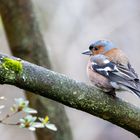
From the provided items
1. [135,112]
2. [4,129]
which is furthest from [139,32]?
[135,112]

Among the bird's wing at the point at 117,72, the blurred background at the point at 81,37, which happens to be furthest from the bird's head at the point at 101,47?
the blurred background at the point at 81,37

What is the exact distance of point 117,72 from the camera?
151 inches

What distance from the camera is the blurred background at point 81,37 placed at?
823 centimetres

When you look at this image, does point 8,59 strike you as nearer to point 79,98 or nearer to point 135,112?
point 79,98

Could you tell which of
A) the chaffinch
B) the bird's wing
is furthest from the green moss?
the bird's wing

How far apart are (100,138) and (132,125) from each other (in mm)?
5738

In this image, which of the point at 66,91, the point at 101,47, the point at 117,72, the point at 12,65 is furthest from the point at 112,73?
the point at 12,65

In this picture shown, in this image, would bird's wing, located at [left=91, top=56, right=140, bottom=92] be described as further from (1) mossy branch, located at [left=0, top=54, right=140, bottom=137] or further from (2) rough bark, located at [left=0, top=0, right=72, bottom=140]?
(1) mossy branch, located at [left=0, top=54, right=140, bottom=137]

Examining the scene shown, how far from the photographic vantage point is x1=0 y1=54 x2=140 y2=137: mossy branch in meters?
2.69

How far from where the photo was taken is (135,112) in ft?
9.99

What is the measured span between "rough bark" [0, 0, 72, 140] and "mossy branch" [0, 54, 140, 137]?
1.11m

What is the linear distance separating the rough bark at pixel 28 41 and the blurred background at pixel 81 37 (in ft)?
11.9

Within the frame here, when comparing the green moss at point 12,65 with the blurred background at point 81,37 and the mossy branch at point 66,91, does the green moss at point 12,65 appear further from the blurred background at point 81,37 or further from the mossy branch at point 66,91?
the blurred background at point 81,37

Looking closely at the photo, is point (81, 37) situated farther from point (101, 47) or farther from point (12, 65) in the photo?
point (12, 65)
